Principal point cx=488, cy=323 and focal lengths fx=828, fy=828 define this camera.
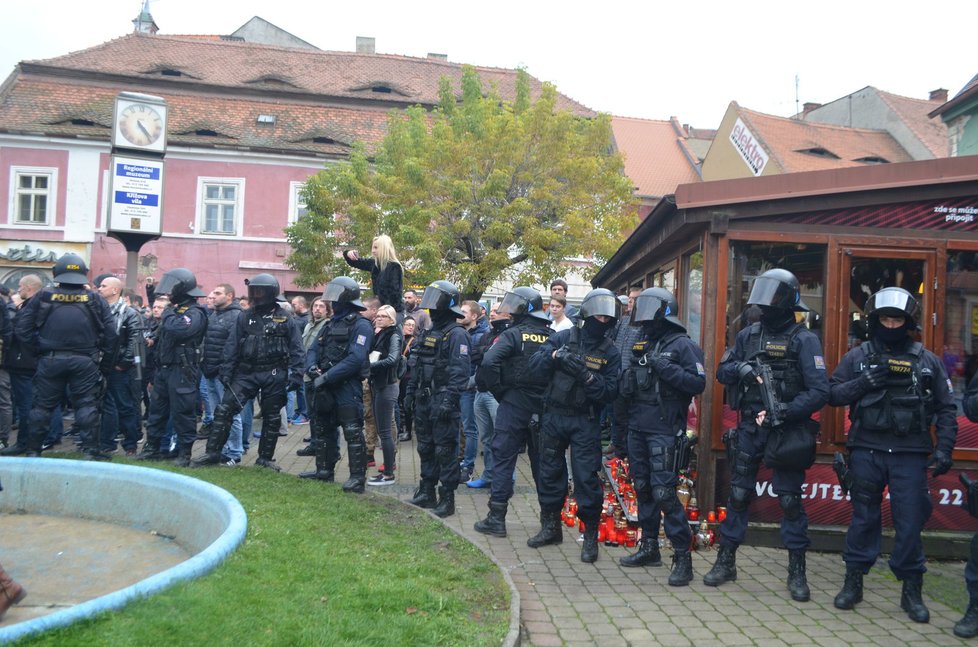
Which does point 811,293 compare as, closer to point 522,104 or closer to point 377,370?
point 377,370

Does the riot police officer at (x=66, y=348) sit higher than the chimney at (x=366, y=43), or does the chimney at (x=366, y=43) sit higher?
the chimney at (x=366, y=43)

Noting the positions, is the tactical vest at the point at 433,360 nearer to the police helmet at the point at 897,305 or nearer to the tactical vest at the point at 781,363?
the tactical vest at the point at 781,363

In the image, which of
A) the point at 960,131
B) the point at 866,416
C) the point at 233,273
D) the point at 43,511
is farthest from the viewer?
the point at 233,273

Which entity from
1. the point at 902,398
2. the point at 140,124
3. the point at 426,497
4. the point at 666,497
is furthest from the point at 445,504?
the point at 140,124

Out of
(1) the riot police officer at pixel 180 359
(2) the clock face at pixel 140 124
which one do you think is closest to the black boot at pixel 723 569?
(1) the riot police officer at pixel 180 359

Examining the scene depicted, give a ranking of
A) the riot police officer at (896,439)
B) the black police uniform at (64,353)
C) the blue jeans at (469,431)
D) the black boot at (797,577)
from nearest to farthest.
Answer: the riot police officer at (896,439) < the black boot at (797,577) < the black police uniform at (64,353) < the blue jeans at (469,431)

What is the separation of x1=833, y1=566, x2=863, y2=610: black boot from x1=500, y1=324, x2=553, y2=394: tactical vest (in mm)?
2671

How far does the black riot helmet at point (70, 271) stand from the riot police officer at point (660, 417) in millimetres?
5830

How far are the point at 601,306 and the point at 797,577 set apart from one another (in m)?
2.38

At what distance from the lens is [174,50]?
115 feet

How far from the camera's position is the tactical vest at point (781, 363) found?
18.7 feet

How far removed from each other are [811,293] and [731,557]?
7.81 feet

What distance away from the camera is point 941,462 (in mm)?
5242

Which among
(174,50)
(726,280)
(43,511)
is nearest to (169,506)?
(43,511)
